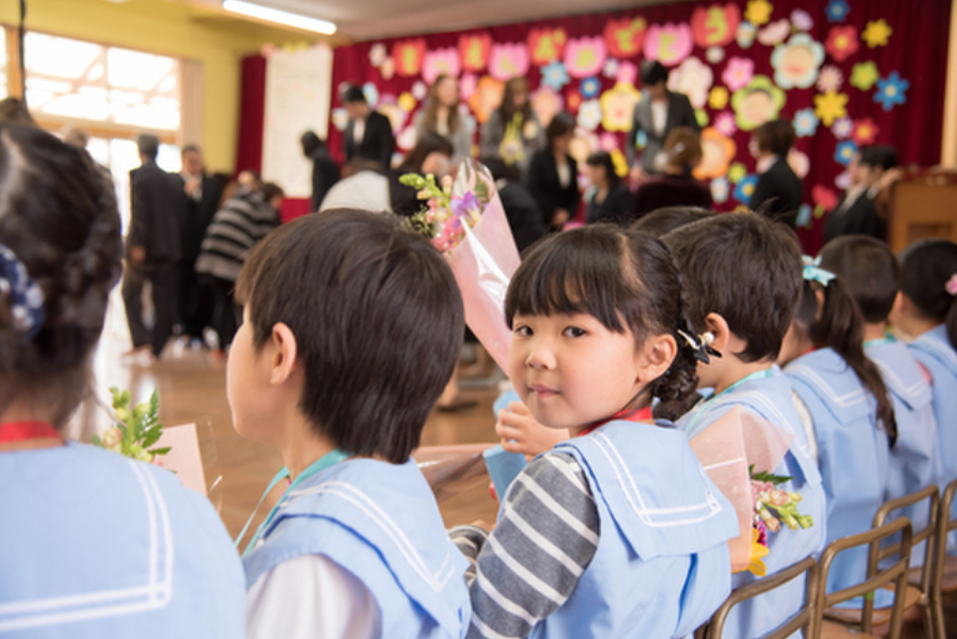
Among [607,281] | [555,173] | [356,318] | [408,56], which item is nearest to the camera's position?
[356,318]

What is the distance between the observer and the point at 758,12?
615 centimetres

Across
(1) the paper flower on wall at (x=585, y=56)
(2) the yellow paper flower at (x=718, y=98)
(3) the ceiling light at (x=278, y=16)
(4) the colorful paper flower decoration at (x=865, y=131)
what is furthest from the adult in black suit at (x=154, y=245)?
(4) the colorful paper flower decoration at (x=865, y=131)

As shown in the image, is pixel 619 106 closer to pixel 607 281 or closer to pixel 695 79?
pixel 695 79

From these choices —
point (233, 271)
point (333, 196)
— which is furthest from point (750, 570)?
point (233, 271)

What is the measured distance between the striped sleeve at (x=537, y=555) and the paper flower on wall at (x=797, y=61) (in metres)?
5.96

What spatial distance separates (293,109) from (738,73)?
16.2ft

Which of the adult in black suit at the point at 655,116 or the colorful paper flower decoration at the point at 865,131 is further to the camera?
the colorful paper flower decoration at the point at 865,131

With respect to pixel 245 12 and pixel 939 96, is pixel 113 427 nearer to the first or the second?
pixel 939 96

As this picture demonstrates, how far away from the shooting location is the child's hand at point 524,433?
1.18 metres

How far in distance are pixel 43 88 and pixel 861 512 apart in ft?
26.4

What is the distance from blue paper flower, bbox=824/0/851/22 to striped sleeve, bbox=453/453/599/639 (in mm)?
6073

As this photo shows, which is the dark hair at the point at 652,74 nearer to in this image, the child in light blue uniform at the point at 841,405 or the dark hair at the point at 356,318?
the child in light blue uniform at the point at 841,405

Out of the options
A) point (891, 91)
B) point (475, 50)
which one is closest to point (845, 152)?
point (891, 91)

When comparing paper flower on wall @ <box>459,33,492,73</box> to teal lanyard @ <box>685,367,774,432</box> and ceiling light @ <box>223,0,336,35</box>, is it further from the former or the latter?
teal lanyard @ <box>685,367,774,432</box>
